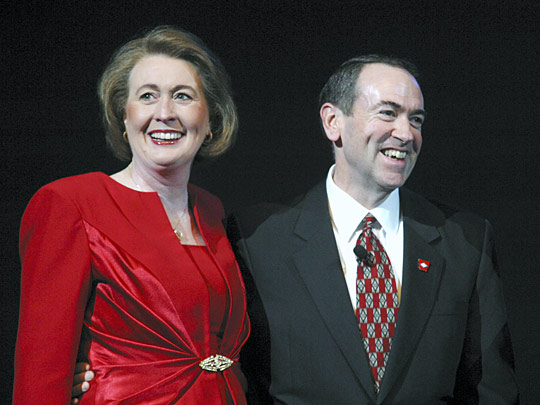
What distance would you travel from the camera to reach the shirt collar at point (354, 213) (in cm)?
244

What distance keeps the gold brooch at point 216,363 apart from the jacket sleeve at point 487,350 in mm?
848

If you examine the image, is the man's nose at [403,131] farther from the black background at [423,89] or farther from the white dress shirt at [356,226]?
the black background at [423,89]

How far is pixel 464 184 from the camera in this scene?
3480 mm

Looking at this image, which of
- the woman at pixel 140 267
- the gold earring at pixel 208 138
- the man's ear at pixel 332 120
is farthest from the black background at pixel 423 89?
Answer: the woman at pixel 140 267

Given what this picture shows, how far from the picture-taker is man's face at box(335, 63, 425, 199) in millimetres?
2406

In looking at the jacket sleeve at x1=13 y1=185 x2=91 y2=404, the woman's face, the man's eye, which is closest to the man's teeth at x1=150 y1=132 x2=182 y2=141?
the woman's face

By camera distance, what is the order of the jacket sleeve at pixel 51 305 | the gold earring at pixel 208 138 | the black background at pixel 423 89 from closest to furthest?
1. the jacket sleeve at pixel 51 305
2. the gold earring at pixel 208 138
3. the black background at pixel 423 89

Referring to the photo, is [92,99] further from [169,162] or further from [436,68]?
[436,68]

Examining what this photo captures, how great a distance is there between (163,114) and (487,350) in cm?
134

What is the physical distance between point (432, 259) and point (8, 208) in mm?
1924

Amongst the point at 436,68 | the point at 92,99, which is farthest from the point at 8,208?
the point at 436,68

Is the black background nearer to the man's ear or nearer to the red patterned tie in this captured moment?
the man's ear

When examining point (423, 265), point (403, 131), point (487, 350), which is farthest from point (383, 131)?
point (487, 350)

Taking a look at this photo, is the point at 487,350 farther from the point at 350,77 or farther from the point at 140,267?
the point at 140,267
